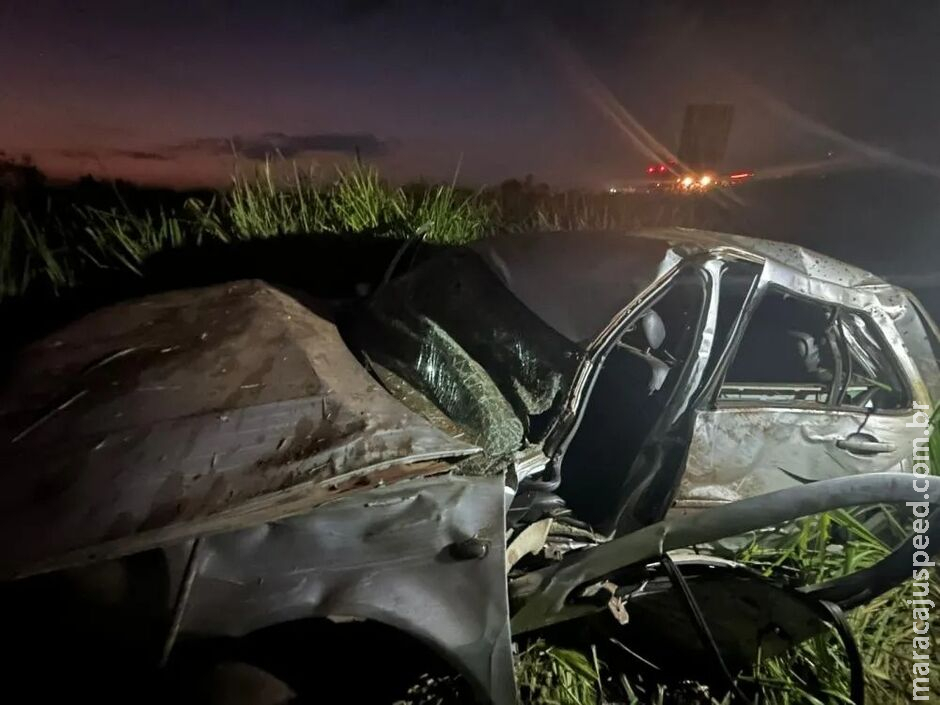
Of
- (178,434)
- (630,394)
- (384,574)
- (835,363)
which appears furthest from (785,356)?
(178,434)

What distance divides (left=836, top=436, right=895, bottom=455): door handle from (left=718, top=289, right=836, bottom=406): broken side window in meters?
0.31

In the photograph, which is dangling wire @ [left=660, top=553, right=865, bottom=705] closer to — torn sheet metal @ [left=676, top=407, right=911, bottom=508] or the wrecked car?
the wrecked car

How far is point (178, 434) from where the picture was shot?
1.84 meters

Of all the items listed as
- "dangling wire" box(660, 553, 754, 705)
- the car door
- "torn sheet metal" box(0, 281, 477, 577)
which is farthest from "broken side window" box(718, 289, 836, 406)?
"torn sheet metal" box(0, 281, 477, 577)

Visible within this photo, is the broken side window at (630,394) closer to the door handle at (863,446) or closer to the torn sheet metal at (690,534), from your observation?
the torn sheet metal at (690,534)

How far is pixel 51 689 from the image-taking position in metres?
1.60

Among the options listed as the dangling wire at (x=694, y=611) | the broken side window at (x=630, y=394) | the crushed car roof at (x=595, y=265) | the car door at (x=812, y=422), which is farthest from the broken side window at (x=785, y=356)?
the dangling wire at (x=694, y=611)

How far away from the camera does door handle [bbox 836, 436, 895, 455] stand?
2.64m

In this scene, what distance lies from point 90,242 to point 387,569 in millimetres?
3643

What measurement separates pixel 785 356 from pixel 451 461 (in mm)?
2326

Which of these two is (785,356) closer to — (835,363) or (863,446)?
Answer: (835,363)

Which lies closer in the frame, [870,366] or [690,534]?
[690,534]

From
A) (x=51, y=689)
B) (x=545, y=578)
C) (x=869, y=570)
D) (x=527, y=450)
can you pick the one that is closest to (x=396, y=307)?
(x=527, y=450)

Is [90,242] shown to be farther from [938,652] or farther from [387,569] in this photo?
[938,652]
